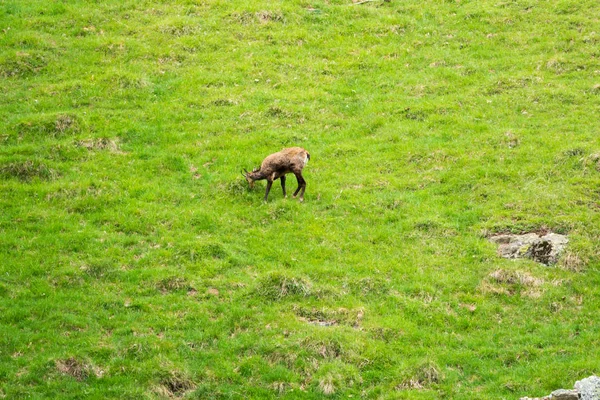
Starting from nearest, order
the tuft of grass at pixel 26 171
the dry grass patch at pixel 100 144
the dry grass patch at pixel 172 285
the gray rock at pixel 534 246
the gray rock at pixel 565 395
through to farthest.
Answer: the gray rock at pixel 565 395, the dry grass patch at pixel 172 285, the gray rock at pixel 534 246, the tuft of grass at pixel 26 171, the dry grass patch at pixel 100 144

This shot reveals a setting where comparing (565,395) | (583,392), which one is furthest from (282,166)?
(583,392)

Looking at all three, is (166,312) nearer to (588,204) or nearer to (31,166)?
(31,166)

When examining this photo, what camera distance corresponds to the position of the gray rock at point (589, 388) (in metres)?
15.0

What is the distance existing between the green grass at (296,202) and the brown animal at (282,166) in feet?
2.54

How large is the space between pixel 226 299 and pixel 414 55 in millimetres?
19153

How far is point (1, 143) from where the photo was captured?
27.7m

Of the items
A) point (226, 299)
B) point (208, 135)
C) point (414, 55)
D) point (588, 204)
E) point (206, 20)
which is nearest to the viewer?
point (226, 299)

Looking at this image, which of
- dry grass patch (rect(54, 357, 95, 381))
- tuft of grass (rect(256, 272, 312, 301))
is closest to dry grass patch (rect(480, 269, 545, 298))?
tuft of grass (rect(256, 272, 312, 301))

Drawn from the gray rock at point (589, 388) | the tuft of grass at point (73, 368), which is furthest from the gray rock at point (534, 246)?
the tuft of grass at point (73, 368)

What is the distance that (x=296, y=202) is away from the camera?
25438 millimetres

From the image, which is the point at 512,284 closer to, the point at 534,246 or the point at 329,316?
the point at 534,246

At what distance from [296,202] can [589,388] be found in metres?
12.5

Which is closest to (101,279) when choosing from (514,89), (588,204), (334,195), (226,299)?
(226,299)

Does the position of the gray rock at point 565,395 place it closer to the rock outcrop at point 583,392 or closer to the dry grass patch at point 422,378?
the rock outcrop at point 583,392
